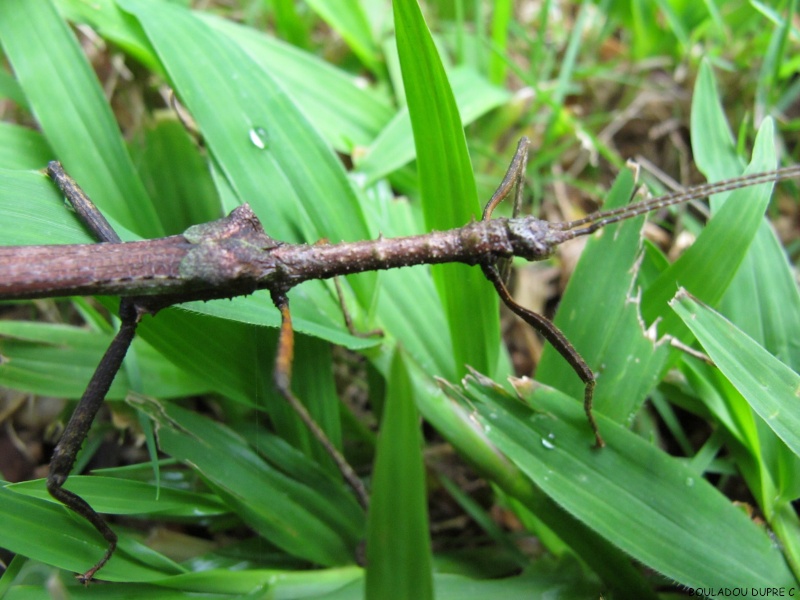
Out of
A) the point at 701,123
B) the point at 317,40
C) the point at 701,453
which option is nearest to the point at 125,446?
the point at 701,453

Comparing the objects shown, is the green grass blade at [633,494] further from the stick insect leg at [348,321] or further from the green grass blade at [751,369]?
the stick insect leg at [348,321]

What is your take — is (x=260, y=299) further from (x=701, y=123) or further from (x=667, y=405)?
(x=701, y=123)

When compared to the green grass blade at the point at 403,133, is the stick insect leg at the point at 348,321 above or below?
below

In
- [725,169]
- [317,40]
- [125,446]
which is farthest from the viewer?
[317,40]

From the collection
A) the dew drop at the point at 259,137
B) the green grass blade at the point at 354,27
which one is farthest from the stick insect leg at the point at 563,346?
the green grass blade at the point at 354,27

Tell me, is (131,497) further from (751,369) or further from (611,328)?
(751,369)

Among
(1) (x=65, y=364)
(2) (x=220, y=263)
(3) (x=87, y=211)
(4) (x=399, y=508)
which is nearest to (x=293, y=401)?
(4) (x=399, y=508)
